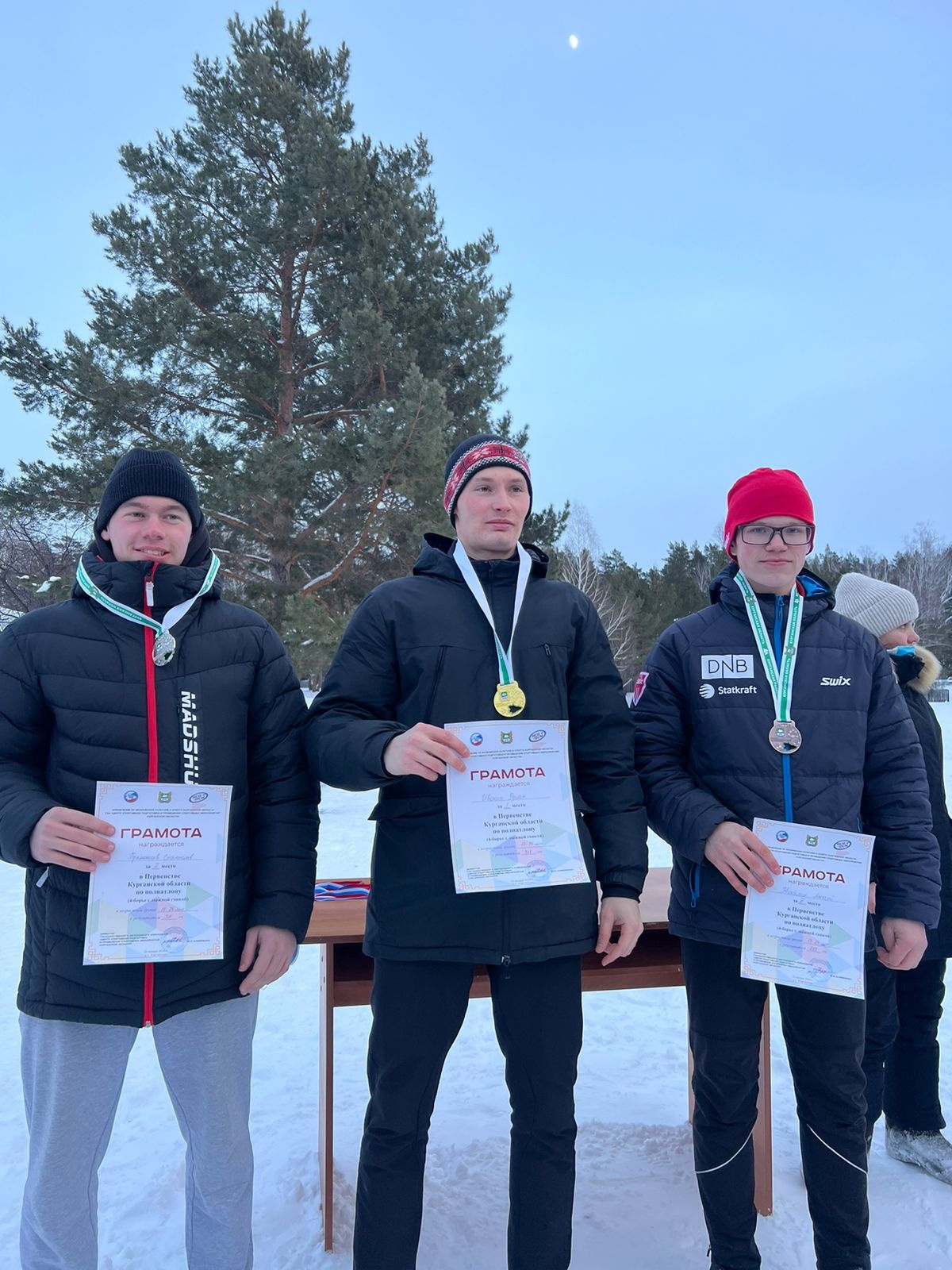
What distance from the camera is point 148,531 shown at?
199cm

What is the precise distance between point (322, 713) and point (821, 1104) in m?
1.54

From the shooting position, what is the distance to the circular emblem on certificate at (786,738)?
81.6 inches

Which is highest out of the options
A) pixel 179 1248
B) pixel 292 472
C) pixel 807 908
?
pixel 292 472

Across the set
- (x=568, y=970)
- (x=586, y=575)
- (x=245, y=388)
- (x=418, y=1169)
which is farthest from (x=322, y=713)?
(x=586, y=575)

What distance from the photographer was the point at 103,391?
1070cm

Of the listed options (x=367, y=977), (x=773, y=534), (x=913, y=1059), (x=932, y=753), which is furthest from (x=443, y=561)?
(x=913, y=1059)

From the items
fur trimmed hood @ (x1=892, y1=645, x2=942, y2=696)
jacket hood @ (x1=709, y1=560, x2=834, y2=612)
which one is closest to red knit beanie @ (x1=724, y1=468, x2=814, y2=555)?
jacket hood @ (x1=709, y1=560, x2=834, y2=612)

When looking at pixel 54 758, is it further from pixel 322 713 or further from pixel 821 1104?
pixel 821 1104

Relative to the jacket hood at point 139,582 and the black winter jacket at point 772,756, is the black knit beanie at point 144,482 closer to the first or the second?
the jacket hood at point 139,582

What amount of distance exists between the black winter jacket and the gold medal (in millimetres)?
441

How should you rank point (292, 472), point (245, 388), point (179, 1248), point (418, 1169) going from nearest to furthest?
point (418, 1169) < point (179, 1248) < point (292, 472) < point (245, 388)

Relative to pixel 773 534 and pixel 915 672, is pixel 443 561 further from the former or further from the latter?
pixel 915 672

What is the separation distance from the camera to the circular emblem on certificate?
2.07 m

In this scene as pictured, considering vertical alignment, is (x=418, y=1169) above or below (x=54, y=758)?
below
